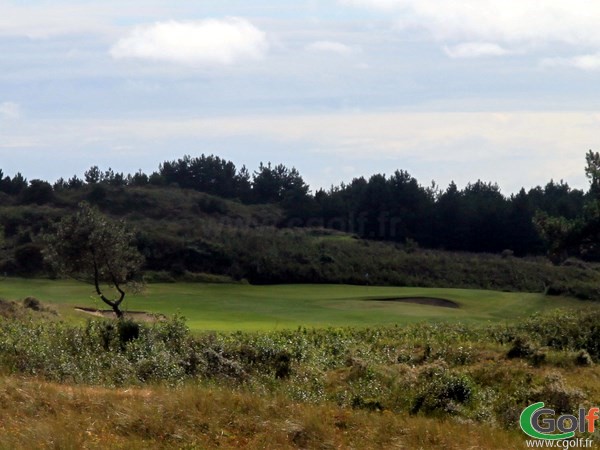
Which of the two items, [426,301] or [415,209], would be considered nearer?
[426,301]

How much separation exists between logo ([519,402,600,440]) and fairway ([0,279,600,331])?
1645cm

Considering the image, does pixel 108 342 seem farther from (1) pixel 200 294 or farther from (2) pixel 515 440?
(1) pixel 200 294

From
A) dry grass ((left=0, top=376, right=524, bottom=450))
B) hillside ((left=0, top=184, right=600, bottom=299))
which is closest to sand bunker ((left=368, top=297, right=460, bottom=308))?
hillside ((left=0, top=184, right=600, bottom=299))

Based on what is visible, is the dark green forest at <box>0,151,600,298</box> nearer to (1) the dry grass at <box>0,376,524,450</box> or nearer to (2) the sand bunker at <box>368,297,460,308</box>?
(2) the sand bunker at <box>368,297,460,308</box>

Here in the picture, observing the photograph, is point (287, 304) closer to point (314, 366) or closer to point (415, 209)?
point (314, 366)

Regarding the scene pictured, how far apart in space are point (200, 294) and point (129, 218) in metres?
44.9

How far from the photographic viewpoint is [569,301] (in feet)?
156

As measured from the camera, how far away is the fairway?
34.8m

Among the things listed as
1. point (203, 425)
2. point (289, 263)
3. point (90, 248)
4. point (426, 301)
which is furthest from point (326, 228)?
point (203, 425)

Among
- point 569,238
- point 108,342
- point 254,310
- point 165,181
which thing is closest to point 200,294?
point 254,310

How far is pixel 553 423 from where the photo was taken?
1403cm

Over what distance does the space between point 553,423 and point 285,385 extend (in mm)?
5136

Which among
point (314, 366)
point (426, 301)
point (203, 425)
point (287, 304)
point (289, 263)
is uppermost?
point (289, 263)

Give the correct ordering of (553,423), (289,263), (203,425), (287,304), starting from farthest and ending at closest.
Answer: (289,263) → (287,304) → (553,423) → (203,425)
